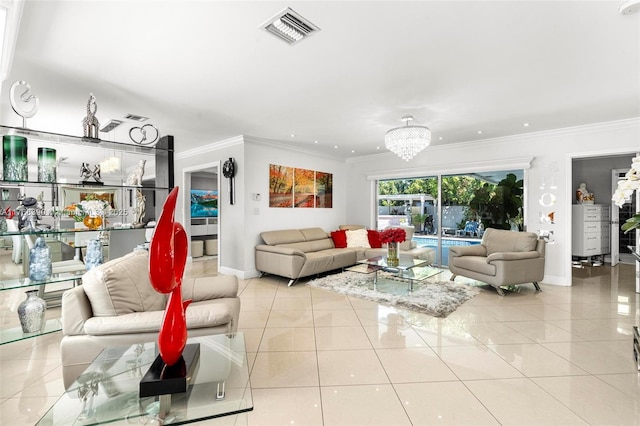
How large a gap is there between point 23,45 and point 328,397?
339cm

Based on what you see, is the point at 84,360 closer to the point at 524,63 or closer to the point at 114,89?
the point at 114,89

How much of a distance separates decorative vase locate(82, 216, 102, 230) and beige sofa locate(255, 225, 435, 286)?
8.99ft

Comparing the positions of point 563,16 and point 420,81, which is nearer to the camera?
point 563,16

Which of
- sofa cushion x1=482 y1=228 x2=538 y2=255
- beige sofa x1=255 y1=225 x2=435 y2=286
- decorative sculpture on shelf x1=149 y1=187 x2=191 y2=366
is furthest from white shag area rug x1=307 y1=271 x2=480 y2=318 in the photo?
decorative sculpture on shelf x1=149 y1=187 x2=191 y2=366

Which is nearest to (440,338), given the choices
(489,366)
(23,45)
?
(489,366)

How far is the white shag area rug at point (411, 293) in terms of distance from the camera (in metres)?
3.78

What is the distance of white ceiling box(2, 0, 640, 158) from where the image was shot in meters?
1.96

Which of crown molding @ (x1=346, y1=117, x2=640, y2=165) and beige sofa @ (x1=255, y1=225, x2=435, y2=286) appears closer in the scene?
crown molding @ (x1=346, y1=117, x2=640, y2=165)

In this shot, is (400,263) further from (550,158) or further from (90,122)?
(90,122)

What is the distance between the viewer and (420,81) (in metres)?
3.01

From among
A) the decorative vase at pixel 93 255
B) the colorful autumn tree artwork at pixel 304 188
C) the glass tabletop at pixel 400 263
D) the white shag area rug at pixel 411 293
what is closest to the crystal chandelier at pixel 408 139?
the glass tabletop at pixel 400 263

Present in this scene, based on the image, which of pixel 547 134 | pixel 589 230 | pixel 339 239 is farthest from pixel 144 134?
pixel 589 230

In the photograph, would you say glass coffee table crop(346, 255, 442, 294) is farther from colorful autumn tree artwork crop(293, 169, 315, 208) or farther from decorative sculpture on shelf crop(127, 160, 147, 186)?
decorative sculpture on shelf crop(127, 160, 147, 186)

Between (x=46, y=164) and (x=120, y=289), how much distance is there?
4.32ft
